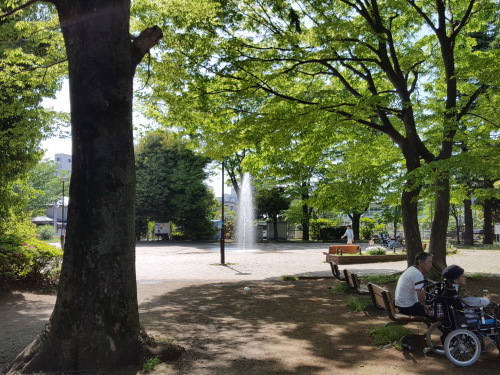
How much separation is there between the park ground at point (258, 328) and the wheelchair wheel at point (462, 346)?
11 cm

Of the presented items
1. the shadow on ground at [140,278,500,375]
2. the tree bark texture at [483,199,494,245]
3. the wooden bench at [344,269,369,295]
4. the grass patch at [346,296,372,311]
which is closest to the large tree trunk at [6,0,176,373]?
the shadow on ground at [140,278,500,375]

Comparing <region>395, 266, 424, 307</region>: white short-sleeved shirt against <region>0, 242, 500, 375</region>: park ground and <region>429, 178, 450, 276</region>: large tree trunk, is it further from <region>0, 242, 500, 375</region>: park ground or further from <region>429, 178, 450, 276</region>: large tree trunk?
<region>429, 178, 450, 276</region>: large tree trunk

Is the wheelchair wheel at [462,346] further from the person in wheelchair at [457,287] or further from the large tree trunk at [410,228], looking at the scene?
the large tree trunk at [410,228]

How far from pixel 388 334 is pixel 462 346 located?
118 centimetres

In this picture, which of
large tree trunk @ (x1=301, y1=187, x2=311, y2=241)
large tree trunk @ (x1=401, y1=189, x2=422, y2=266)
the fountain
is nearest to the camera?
large tree trunk @ (x1=401, y1=189, x2=422, y2=266)

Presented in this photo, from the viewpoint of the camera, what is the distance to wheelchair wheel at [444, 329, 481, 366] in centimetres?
509

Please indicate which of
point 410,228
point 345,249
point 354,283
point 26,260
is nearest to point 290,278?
point 410,228

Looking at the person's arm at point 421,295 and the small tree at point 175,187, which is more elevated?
the small tree at point 175,187

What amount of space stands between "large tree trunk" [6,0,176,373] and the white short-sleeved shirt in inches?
140

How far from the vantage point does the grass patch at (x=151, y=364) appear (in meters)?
4.70

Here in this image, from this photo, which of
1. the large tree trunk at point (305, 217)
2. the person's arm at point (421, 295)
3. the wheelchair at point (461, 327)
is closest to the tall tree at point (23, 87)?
the person's arm at point (421, 295)

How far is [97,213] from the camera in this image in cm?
479

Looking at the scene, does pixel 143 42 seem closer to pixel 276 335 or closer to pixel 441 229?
pixel 276 335

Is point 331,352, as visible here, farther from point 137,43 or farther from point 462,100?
point 462,100
